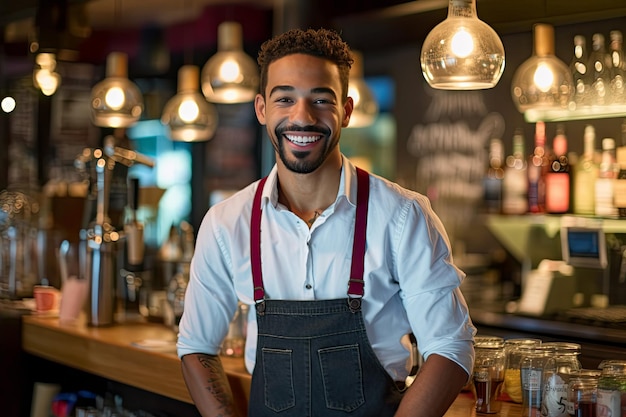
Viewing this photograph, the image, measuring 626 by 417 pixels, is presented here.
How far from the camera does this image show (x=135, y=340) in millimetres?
3658

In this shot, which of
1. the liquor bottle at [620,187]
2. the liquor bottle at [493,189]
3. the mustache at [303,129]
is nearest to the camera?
the mustache at [303,129]

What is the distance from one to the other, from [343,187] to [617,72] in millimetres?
2280

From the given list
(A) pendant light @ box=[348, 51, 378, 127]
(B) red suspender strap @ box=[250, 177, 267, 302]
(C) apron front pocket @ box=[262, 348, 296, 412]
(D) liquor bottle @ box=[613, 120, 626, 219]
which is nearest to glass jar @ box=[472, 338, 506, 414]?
(C) apron front pocket @ box=[262, 348, 296, 412]

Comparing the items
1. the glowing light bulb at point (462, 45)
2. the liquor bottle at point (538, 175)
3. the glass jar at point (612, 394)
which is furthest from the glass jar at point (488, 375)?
the liquor bottle at point (538, 175)

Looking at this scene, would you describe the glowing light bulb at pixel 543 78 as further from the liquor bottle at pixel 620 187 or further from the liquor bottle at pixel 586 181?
the liquor bottle at pixel 586 181

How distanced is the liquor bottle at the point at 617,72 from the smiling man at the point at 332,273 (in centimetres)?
213

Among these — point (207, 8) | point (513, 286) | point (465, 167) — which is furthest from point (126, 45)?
point (513, 286)

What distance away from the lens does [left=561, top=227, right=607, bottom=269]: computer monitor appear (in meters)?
4.48

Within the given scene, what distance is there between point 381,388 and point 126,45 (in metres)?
6.15

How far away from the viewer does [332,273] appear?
104 inches

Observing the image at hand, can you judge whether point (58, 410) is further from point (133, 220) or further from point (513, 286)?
point (513, 286)

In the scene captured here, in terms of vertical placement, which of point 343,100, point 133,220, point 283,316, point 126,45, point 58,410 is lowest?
point 58,410

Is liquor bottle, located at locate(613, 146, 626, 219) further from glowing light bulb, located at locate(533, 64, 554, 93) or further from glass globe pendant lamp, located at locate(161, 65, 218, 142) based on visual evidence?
glass globe pendant lamp, located at locate(161, 65, 218, 142)

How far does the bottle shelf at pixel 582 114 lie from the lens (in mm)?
4527
